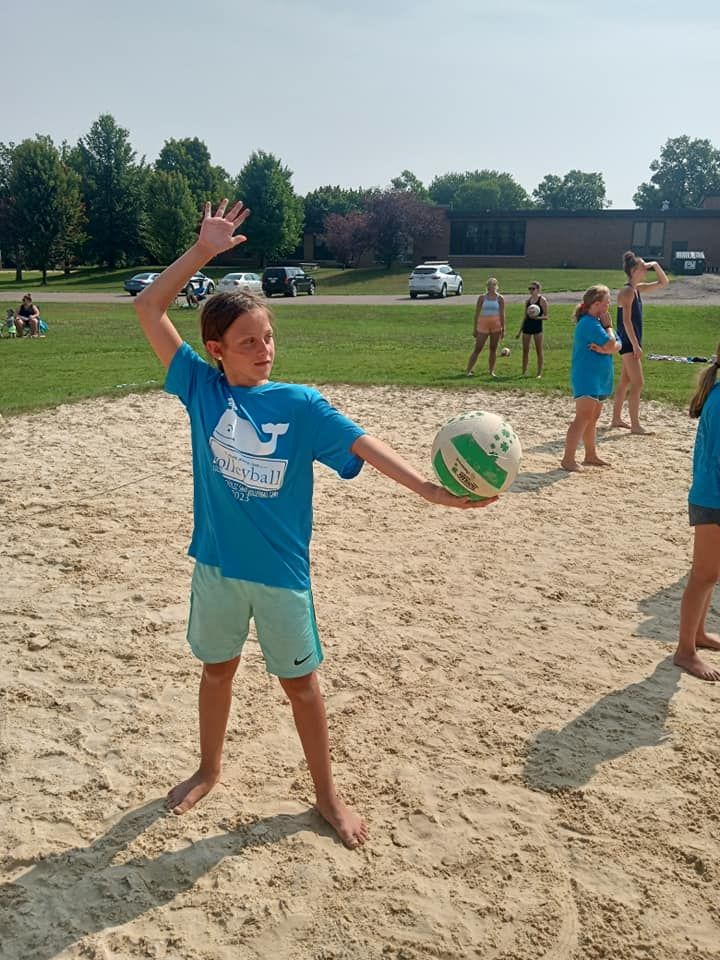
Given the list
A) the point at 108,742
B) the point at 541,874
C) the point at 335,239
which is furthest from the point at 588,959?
the point at 335,239

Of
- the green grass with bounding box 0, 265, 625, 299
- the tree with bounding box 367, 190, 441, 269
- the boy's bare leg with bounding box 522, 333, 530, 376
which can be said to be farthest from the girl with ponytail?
the tree with bounding box 367, 190, 441, 269

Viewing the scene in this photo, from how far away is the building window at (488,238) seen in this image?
66500mm

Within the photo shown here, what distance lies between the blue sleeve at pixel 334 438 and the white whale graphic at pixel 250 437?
0.12m

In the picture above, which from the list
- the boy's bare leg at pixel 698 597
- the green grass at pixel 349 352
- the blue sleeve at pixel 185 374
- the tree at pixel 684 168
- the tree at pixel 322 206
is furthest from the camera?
the tree at pixel 684 168

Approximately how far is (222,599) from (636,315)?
870 cm

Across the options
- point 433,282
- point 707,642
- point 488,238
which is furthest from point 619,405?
point 488,238

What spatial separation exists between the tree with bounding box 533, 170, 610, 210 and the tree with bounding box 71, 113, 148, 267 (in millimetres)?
92514

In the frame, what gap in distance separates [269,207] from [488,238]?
60.1 feet

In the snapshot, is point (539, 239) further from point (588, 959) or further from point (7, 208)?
point (588, 959)

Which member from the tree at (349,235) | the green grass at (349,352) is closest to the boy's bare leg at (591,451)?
the green grass at (349,352)

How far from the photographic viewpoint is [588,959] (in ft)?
9.38

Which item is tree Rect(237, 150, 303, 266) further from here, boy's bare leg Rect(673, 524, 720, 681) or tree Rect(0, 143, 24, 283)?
boy's bare leg Rect(673, 524, 720, 681)

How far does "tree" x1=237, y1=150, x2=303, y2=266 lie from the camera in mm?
68125

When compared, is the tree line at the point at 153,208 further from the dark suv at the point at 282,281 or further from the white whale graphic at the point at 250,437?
the white whale graphic at the point at 250,437
